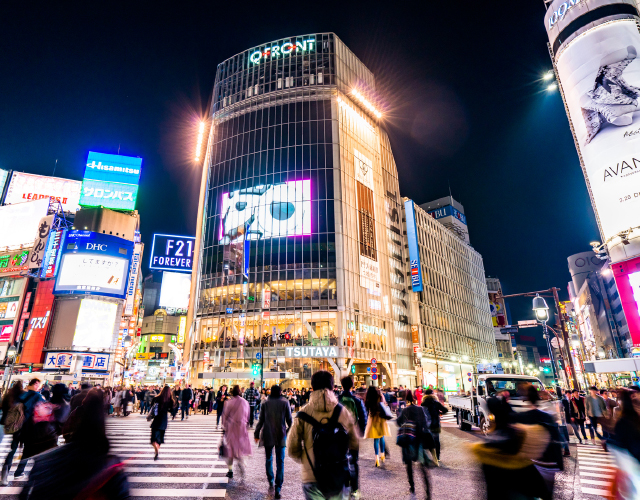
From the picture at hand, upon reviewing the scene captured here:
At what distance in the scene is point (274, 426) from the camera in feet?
22.7

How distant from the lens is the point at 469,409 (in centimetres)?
1572

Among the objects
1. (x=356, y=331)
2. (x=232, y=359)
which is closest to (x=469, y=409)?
(x=356, y=331)

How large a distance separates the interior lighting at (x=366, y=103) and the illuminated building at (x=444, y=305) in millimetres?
16798

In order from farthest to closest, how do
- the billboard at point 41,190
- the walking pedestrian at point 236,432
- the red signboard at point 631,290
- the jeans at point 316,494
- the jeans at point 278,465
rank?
1. the billboard at point 41,190
2. the red signboard at point 631,290
3. the walking pedestrian at point 236,432
4. the jeans at point 278,465
5. the jeans at point 316,494

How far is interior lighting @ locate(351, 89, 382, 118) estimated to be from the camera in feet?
201

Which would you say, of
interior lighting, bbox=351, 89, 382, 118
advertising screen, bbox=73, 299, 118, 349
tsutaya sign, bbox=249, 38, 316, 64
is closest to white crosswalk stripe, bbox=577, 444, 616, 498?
advertising screen, bbox=73, 299, 118, 349

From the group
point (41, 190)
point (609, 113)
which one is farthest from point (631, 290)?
point (41, 190)

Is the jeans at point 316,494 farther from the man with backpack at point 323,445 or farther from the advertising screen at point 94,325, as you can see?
the advertising screen at point 94,325

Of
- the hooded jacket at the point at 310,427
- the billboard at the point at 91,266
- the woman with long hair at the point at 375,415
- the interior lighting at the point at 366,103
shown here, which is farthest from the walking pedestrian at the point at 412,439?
the interior lighting at the point at 366,103

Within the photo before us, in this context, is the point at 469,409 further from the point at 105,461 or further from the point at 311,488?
the point at 105,461

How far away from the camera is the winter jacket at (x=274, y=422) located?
22.4ft

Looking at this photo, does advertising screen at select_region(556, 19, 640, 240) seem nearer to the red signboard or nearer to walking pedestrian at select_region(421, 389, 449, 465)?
the red signboard

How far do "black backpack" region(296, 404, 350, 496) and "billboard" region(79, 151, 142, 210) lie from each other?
2414 inches

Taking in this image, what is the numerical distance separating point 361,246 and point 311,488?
2000 inches
